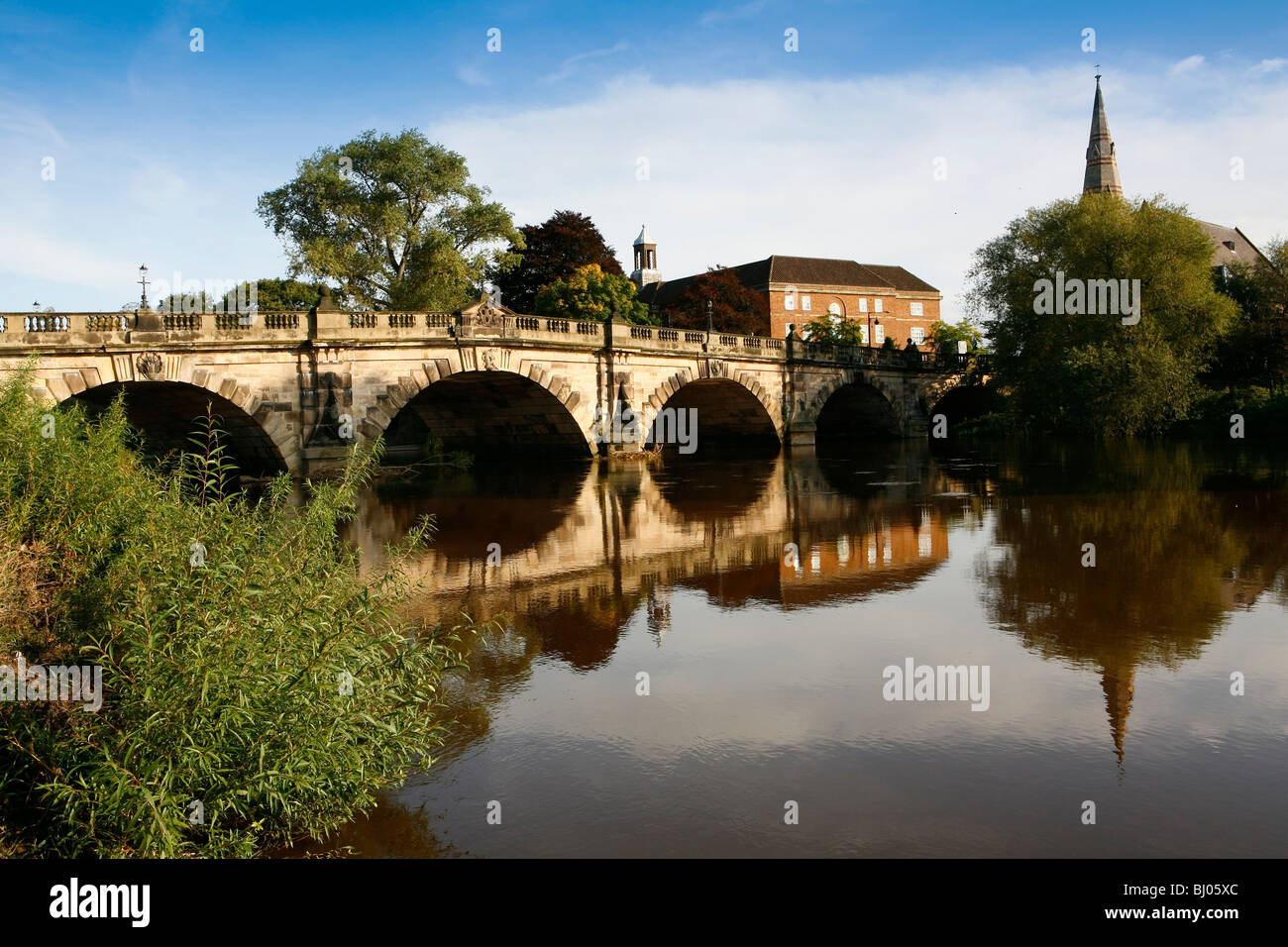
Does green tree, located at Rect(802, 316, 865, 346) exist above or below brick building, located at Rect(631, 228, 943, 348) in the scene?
below

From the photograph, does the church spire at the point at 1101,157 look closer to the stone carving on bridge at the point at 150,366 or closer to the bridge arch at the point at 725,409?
the bridge arch at the point at 725,409

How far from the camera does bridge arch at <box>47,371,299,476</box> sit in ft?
82.9

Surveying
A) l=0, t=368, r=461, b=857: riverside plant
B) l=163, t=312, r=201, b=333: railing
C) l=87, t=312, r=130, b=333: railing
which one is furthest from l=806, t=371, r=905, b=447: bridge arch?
l=0, t=368, r=461, b=857: riverside plant

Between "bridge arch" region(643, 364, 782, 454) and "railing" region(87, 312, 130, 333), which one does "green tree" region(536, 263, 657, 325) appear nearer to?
"bridge arch" region(643, 364, 782, 454)

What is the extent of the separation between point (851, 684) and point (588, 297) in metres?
44.0

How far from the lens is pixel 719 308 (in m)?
57.6

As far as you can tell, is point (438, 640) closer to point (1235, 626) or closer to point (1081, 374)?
point (1235, 626)

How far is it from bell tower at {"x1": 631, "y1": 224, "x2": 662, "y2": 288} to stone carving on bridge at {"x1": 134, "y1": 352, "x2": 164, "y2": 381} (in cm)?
6704

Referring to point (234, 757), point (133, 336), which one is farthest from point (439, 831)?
point (133, 336)

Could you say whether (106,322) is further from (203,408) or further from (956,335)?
(956,335)

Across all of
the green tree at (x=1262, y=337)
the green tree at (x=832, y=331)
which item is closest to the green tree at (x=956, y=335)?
the green tree at (x=832, y=331)

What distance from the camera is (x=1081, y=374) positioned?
36188mm

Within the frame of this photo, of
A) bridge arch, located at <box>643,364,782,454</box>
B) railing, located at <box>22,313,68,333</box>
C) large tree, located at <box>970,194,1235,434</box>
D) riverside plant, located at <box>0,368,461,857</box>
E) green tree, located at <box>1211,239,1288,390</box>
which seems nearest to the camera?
riverside plant, located at <box>0,368,461,857</box>

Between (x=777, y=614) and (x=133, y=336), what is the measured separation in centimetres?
2022
